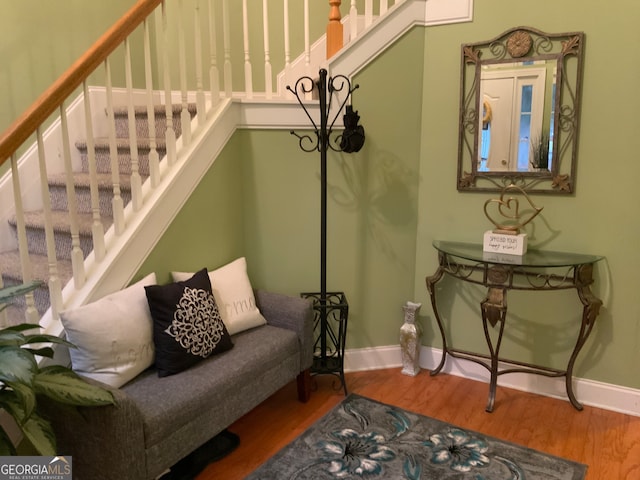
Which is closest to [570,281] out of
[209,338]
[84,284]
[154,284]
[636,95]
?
[636,95]

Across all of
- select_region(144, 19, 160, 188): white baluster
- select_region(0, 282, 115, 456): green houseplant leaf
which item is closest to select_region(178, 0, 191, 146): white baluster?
select_region(144, 19, 160, 188): white baluster

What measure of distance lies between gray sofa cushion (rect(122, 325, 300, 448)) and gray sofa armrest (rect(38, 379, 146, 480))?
0.23 feet

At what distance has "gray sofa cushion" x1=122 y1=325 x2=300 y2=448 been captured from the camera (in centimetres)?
187

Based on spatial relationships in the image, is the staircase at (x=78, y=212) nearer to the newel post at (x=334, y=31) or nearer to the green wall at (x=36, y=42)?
the green wall at (x=36, y=42)

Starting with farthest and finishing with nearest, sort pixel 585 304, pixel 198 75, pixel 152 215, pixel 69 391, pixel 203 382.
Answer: pixel 198 75 < pixel 585 304 < pixel 152 215 < pixel 203 382 < pixel 69 391

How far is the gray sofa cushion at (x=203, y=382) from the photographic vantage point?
187 centimetres

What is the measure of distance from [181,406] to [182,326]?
364mm

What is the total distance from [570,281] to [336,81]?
5.43ft

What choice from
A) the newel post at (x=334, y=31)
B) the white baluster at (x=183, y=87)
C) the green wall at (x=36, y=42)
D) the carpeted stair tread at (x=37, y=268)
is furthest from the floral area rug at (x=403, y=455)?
the green wall at (x=36, y=42)

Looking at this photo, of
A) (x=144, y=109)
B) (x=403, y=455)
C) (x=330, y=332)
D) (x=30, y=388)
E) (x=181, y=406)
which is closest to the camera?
(x=30, y=388)

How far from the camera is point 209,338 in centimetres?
226

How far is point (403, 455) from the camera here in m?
2.27

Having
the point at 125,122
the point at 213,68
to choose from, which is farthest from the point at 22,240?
the point at 125,122

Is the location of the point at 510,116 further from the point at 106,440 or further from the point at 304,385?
the point at 106,440
